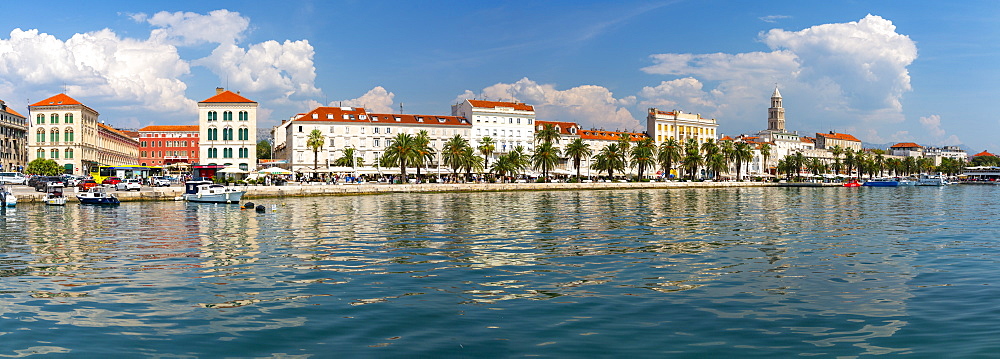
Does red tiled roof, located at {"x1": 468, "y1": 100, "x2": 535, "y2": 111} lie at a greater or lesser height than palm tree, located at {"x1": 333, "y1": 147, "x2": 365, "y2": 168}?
greater

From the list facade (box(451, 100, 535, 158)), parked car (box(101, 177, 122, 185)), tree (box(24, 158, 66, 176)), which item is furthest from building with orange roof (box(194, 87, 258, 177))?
facade (box(451, 100, 535, 158))

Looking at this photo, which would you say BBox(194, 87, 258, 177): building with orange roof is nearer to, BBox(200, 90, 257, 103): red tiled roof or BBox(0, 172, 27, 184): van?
BBox(200, 90, 257, 103): red tiled roof

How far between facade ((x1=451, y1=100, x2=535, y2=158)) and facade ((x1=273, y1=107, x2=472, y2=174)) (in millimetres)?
3327

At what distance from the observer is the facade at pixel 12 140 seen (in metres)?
127

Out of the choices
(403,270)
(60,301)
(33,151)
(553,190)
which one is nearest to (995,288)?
(403,270)

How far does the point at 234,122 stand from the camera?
103 m

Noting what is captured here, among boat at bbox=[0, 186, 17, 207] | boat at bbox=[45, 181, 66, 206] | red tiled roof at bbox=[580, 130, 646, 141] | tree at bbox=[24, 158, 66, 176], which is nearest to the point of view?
boat at bbox=[0, 186, 17, 207]

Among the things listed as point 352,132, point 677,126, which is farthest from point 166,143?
point 677,126

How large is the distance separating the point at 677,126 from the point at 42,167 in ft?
406

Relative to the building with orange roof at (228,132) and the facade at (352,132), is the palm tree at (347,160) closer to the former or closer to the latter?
the facade at (352,132)

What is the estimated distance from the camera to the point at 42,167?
10875cm

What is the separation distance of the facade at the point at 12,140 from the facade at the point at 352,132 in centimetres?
5391

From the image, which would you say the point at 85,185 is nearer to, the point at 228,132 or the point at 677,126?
the point at 228,132

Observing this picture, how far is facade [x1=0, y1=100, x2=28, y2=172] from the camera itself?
5005 inches
